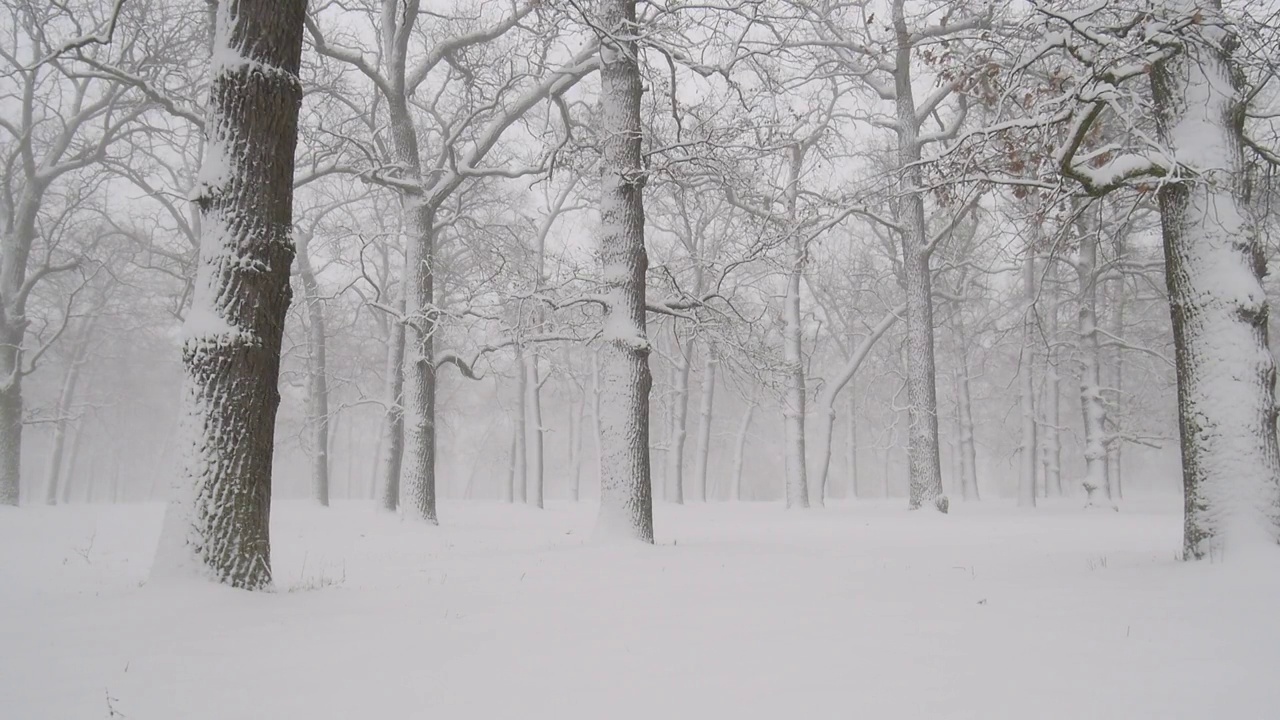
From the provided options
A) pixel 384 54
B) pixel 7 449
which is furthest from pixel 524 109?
pixel 7 449

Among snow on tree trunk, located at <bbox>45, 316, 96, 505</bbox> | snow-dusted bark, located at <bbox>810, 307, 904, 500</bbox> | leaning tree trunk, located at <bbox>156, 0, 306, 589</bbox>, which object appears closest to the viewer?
leaning tree trunk, located at <bbox>156, 0, 306, 589</bbox>

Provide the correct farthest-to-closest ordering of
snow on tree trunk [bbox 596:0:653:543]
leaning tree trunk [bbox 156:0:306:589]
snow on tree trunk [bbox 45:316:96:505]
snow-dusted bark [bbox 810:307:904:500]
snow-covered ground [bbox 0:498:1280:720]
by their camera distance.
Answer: snow on tree trunk [bbox 45:316:96:505]
snow-dusted bark [bbox 810:307:904:500]
snow on tree trunk [bbox 596:0:653:543]
leaning tree trunk [bbox 156:0:306:589]
snow-covered ground [bbox 0:498:1280:720]

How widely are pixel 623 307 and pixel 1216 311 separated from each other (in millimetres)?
5945

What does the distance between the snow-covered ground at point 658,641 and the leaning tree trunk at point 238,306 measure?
38 centimetres

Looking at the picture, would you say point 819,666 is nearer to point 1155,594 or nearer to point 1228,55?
point 1155,594

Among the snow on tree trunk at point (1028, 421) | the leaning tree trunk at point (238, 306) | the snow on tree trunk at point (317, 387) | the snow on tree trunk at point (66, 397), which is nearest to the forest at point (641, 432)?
the leaning tree trunk at point (238, 306)

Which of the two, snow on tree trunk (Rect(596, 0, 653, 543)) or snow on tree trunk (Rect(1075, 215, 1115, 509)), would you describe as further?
snow on tree trunk (Rect(1075, 215, 1115, 509))

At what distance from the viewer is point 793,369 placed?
8992 millimetres

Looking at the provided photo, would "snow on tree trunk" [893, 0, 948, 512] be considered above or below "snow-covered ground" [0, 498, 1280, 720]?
above

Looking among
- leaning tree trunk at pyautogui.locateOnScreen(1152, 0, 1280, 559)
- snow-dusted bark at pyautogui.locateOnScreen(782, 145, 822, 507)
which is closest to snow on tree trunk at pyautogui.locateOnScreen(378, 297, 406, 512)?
snow-dusted bark at pyautogui.locateOnScreen(782, 145, 822, 507)

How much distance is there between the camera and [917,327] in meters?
14.8

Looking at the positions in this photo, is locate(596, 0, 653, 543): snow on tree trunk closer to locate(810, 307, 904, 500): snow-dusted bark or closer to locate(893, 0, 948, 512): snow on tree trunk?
locate(893, 0, 948, 512): snow on tree trunk

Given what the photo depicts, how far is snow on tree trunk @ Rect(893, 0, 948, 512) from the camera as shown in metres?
14.6

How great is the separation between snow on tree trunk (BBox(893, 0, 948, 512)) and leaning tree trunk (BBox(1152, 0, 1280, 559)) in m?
8.30
